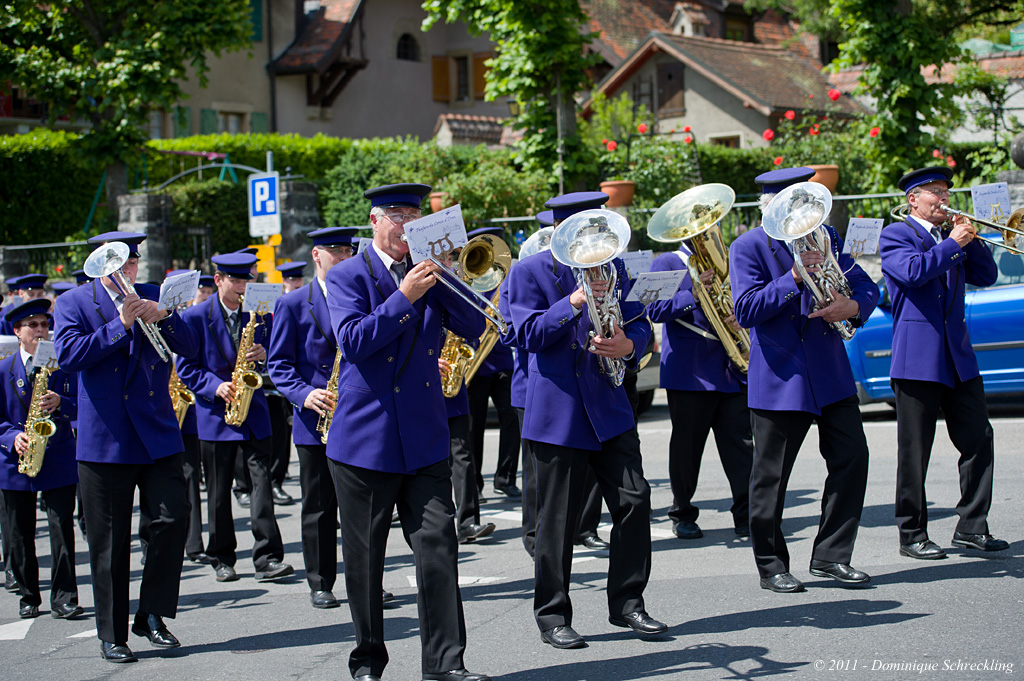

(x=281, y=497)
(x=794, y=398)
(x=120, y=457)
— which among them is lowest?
(x=281, y=497)

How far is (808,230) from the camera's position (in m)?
5.64

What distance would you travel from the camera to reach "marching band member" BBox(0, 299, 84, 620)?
6.59 meters

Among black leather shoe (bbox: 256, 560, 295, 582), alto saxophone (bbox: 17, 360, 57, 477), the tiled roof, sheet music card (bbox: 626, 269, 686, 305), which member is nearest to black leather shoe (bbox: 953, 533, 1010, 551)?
sheet music card (bbox: 626, 269, 686, 305)

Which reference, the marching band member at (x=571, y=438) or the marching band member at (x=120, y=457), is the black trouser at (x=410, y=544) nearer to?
the marching band member at (x=571, y=438)

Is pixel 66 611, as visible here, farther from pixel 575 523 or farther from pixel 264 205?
pixel 264 205

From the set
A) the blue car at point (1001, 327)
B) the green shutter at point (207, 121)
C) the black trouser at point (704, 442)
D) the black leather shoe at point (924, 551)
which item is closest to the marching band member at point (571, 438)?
the black leather shoe at point (924, 551)

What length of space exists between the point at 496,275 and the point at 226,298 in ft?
7.44

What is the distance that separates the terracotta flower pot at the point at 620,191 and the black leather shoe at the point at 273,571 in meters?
9.61

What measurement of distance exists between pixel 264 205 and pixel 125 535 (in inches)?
376

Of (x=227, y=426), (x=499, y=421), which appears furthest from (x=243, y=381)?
(x=499, y=421)

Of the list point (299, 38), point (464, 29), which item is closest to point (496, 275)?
point (299, 38)

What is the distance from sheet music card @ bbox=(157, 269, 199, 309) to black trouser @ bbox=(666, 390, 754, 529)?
3187 mm

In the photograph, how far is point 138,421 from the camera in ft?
19.0

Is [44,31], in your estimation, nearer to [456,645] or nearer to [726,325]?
[726,325]
